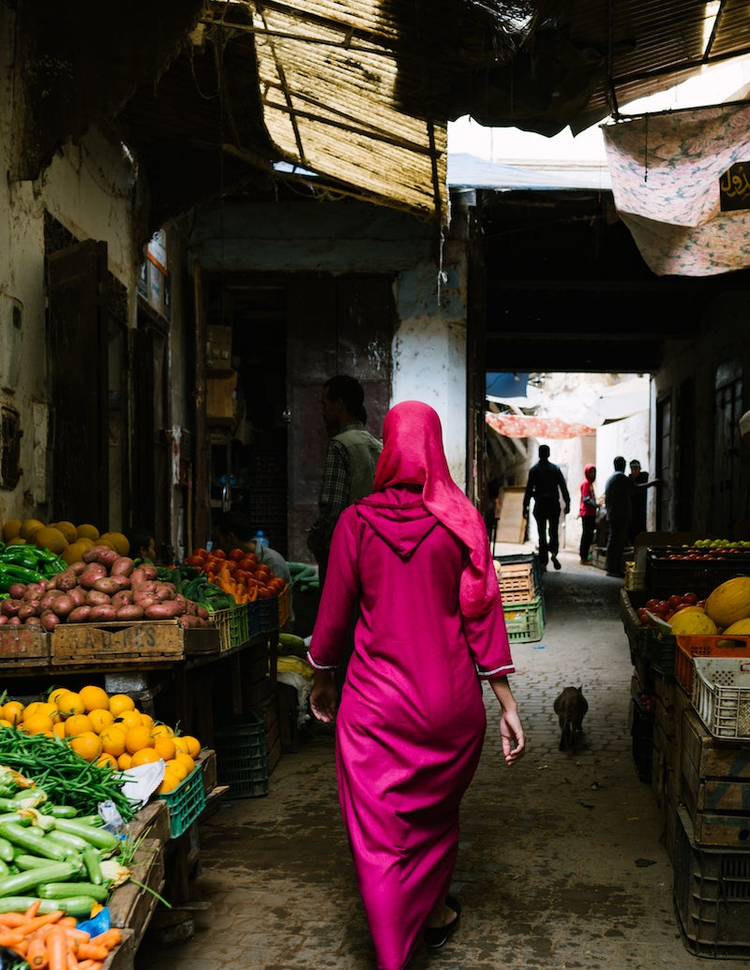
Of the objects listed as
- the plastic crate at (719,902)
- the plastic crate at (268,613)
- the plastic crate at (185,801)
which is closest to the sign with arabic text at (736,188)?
the plastic crate at (268,613)

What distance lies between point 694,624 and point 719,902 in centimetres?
164

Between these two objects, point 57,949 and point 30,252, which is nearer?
point 57,949

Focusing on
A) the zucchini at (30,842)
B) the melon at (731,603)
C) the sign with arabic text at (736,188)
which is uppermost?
the sign with arabic text at (736,188)

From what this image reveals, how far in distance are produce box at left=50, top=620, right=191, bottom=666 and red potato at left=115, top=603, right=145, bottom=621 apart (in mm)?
43

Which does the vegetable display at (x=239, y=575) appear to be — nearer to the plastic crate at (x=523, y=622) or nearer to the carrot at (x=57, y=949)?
the carrot at (x=57, y=949)

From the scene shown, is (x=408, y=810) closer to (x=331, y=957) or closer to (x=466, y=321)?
(x=331, y=957)

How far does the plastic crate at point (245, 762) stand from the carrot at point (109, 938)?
332 cm

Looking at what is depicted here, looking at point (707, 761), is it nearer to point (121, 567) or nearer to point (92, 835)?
point (92, 835)

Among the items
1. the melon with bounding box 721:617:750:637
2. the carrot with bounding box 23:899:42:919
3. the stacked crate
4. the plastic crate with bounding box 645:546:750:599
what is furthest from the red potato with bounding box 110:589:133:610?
the stacked crate

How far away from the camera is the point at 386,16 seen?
239 inches

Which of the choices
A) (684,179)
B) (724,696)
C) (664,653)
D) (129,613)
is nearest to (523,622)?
(684,179)

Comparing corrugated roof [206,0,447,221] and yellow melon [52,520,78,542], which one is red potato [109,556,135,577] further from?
corrugated roof [206,0,447,221]

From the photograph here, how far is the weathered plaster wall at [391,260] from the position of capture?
11.4m

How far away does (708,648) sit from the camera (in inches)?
174
